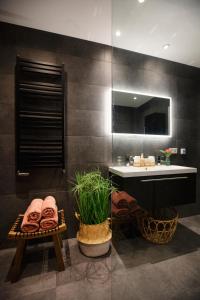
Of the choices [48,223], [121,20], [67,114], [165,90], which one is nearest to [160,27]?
[121,20]

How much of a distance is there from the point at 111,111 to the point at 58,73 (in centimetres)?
78

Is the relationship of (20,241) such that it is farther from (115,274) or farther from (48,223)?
(115,274)

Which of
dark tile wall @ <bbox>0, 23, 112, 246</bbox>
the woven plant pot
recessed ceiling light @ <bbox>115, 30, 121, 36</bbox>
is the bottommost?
the woven plant pot

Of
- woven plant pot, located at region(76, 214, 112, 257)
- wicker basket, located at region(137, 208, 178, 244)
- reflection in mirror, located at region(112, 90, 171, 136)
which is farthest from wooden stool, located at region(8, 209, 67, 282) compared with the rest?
reflection in mirror, located at region(112, 90, 171, 136)

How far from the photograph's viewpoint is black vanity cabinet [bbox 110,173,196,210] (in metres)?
1.72

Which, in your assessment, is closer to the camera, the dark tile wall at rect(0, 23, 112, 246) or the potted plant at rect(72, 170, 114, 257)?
the potted plant at rect(72, 170, 114, 257)

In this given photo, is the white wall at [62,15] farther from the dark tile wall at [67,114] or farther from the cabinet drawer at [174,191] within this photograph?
the cabinet drawer at [174,191]

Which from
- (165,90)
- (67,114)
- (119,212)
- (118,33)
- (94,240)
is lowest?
(94,240)

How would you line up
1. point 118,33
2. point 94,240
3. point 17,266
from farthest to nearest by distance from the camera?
point 118,33, point 94,240, point 17,266

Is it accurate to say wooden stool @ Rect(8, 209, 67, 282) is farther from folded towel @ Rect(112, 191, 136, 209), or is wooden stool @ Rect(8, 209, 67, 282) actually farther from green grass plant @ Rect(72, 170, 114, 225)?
folded towel @ Rect(112, 191, 136, 209)

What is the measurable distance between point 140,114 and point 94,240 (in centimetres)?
166

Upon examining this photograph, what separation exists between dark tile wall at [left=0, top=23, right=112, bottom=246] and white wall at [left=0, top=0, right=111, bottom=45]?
0.09 metres

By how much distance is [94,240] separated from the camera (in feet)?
5.35

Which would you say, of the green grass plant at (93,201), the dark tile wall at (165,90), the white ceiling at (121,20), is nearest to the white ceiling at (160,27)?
the white ceiling at (121,20)
